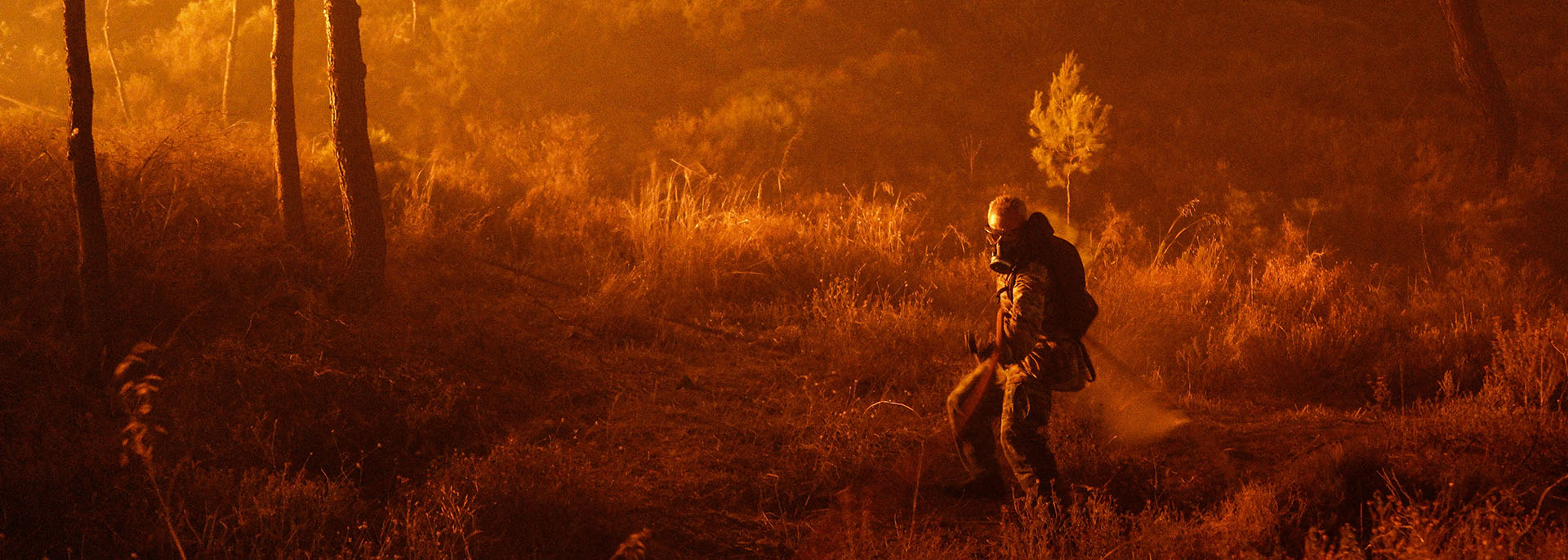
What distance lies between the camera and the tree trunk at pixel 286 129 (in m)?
8.09

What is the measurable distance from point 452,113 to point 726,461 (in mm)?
13668

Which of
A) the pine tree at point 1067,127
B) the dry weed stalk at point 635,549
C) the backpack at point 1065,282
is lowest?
the dry weed stalk at point 635,549

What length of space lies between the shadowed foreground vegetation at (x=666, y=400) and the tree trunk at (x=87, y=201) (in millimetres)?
208

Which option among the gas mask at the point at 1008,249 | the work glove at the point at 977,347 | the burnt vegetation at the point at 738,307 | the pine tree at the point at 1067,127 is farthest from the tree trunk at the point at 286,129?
the pine tree at the point at 1067,127

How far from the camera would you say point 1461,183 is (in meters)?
14.5

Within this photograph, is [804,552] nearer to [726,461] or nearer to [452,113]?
[726,461]

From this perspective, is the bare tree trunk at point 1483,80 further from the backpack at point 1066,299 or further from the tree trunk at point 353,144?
the tree trunk at point 353,144

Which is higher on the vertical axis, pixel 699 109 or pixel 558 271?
pixel 699 109

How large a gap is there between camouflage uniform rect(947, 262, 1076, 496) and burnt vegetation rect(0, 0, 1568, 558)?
0.34 m

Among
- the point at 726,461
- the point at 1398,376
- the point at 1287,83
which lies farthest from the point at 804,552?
the point at 1287,83

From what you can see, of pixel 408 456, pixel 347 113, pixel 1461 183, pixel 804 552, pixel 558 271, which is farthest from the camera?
pixel 1461 183

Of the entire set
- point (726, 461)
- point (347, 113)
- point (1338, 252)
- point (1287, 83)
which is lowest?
point (726, 461)

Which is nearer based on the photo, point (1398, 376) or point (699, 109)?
point (1398, 376)

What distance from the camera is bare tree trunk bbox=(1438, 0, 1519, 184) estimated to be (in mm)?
14609
